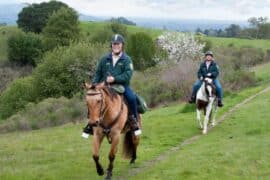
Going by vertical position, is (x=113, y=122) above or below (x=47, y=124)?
above

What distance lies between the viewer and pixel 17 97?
6034 cm

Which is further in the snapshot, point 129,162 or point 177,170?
point 129,162

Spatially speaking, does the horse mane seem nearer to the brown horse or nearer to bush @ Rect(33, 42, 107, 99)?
the brown horse

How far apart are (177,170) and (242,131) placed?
23.6ft

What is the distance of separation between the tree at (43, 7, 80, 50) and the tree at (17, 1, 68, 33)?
16574 mm

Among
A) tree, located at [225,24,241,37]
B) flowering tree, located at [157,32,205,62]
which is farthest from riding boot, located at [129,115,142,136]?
tree, located at [225,24,241,37]

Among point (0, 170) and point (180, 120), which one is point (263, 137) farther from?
point (0, 170)

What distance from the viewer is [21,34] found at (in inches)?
3415

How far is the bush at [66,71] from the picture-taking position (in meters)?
56.1

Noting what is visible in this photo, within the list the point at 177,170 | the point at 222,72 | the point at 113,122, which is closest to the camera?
the point at 113,122

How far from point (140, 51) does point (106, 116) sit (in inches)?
2494

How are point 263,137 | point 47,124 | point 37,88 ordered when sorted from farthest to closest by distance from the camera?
point 37,88 < point 47,124 < point 263,137

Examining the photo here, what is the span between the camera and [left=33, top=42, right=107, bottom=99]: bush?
184ft

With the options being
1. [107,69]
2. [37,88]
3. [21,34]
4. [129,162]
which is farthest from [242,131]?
[21,34]
